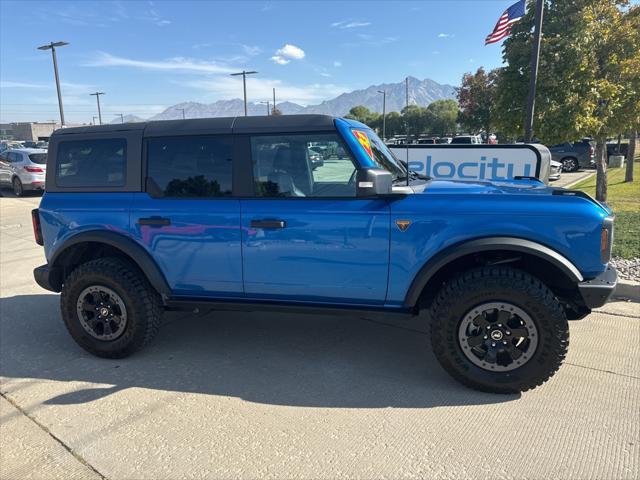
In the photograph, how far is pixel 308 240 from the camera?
3.21 metres

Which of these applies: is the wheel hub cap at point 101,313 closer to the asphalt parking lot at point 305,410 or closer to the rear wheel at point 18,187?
the asphalt parking lot at point 305,410

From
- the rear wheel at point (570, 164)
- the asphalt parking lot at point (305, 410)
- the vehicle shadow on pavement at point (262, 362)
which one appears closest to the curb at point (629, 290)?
the asphalt parking lot at point (305, 410)

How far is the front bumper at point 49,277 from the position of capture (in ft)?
12.7

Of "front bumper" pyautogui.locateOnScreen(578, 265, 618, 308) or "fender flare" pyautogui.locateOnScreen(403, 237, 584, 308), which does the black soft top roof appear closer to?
"fender flare" pyautogui.locateOnScreen(403, 237, 584, 308)

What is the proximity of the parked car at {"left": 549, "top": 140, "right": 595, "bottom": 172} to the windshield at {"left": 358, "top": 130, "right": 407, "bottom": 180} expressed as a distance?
20214 mm

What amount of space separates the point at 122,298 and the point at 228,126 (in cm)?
158

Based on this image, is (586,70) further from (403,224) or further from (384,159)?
(403,224)

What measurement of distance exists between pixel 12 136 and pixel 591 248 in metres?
116

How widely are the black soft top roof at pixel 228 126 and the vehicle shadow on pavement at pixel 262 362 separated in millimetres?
1789

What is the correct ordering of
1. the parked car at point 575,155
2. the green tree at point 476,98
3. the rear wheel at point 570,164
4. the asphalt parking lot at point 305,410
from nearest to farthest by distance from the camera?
the asphalt parking lot at point 305,410 → the parked car at point 575,155 → the rear wheel at point 570,164 → the green tree at point 476,98

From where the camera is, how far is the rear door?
11.1ft

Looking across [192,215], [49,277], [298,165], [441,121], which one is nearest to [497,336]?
[298,165]

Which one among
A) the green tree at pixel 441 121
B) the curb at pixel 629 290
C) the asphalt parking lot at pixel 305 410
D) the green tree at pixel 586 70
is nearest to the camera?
the asphalt parking lot at pixel 305 410

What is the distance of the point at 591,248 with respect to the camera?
287 cm
